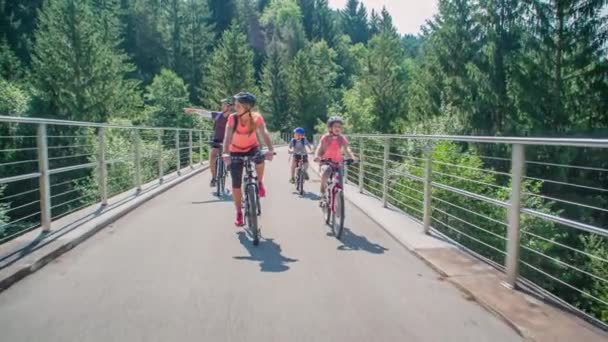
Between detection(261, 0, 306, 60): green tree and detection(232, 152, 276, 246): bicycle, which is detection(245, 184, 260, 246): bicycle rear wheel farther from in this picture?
detection(261, 0, 306, 60): green tree

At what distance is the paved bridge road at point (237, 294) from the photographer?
3.31 meters

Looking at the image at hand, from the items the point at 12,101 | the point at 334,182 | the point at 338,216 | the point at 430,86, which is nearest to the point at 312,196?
the point at 334,182

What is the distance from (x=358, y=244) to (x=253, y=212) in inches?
53.0

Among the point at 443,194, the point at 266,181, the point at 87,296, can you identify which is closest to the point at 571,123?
the point at 443,194

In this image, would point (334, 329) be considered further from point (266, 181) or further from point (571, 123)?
point (571, 123)

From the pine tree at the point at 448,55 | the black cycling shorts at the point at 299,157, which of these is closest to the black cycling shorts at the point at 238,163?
→ the black cycling shorts at the point at 299,157

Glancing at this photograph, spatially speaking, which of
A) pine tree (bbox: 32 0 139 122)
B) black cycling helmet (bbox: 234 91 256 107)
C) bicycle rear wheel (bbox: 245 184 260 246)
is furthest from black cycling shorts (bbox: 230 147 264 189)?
pine tree (bbox: 32 0 139 122)

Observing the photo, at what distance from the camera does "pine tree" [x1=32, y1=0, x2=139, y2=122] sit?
37.1 m

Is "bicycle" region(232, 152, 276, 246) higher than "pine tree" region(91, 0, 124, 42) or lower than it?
lower

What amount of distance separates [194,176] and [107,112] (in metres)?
28.0

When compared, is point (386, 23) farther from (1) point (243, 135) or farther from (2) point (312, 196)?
(1) point (243, 135)

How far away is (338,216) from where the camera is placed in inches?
249

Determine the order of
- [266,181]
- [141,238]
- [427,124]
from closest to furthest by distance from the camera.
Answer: [141,238]
[266,181]
[427,124]

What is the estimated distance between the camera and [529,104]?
23.8 meters
